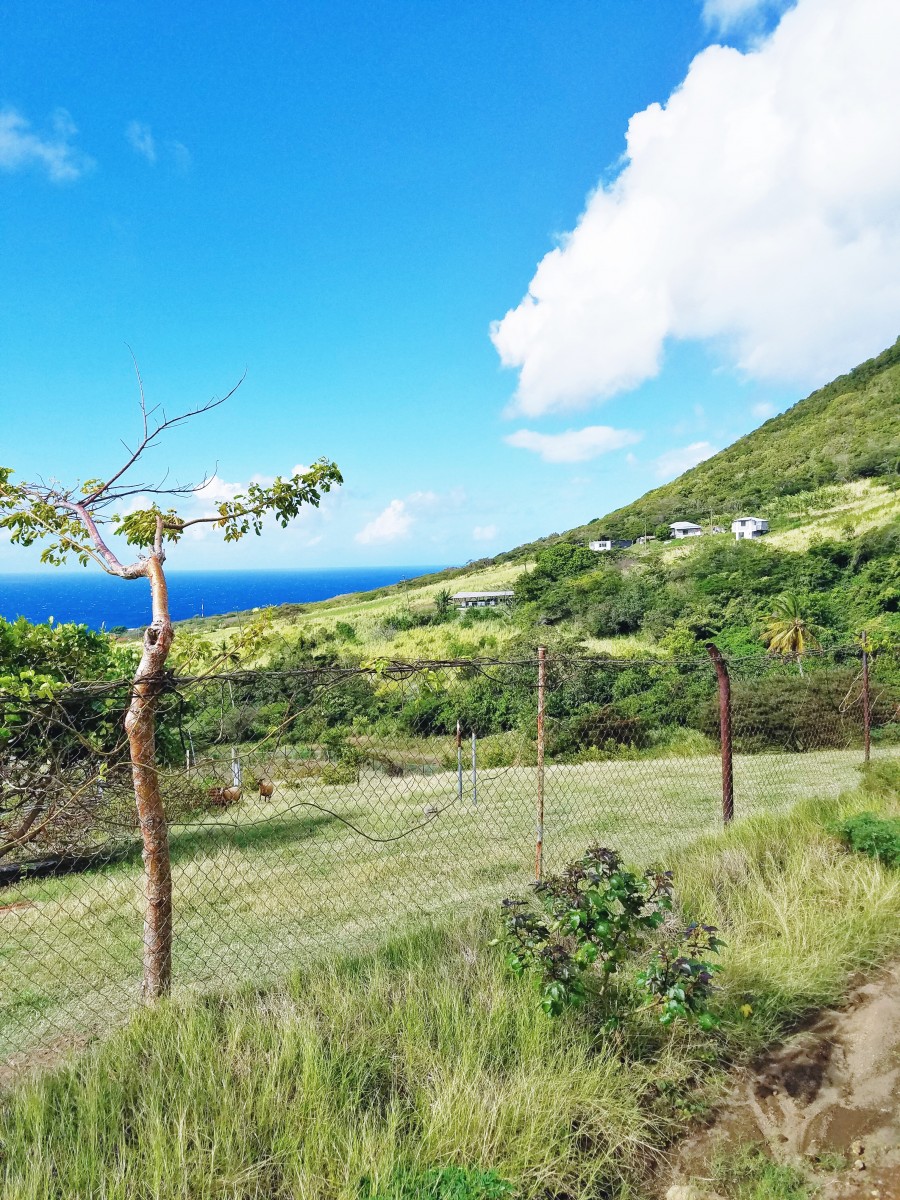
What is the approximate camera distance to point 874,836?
15.3 feet

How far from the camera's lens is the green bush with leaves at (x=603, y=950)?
2.71 metres

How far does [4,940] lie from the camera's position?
18.3 ft

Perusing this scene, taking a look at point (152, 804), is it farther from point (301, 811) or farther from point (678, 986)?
point (301, 811)

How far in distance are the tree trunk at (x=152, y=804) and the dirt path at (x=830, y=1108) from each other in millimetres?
2297

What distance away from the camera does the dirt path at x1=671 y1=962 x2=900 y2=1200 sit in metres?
2.37

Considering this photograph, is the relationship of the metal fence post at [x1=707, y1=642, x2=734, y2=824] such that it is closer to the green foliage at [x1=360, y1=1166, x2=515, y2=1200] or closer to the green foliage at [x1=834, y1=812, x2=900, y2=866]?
the green foliage at [x1=834, y1=812, x2=900, y2=866]

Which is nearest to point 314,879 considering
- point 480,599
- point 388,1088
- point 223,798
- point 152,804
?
point 223,798

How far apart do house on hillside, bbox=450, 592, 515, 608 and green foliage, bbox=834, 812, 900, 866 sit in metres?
36.5

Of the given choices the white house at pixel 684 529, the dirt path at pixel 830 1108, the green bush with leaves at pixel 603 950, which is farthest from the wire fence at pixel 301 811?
the white house at pixel 684 529

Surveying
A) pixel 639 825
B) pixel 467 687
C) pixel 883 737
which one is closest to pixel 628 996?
pixel 639 825

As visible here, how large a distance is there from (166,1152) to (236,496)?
10.3 ft

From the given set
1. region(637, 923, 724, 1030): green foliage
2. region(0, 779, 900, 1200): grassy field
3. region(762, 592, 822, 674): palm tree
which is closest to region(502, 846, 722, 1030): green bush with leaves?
region(637, 923, 724, 1030): green foliage

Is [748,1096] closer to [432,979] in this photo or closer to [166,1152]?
[432,979]

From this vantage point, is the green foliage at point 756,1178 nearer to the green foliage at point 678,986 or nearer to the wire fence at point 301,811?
the green foliage at point 678,986
